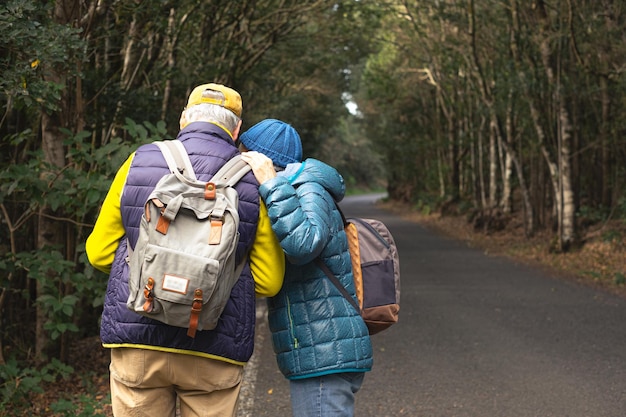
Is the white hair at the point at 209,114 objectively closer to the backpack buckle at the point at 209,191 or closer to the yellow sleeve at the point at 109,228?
the yellow sleeve at the point at 109,228

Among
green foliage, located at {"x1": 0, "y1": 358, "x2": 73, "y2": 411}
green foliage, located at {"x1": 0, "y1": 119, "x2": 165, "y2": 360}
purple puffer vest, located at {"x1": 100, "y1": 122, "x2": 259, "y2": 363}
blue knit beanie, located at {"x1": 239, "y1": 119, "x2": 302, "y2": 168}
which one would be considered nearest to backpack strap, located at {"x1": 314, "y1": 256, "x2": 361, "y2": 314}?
purple puffer vest, located at {"x1": 100, "y1": 122, "x2": 259, "y2": 363}

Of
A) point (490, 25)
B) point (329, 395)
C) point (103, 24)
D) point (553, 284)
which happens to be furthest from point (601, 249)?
point (329, 395)

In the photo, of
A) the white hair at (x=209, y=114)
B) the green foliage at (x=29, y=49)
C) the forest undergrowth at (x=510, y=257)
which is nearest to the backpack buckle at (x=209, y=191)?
the white hair at (x=209, y=114)

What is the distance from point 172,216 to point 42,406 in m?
4.74

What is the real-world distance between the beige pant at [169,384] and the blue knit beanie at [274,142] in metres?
0.81

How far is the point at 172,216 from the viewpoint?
2.63 m

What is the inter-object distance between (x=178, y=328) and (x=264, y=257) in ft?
1.31

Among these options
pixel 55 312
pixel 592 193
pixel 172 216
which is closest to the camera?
pixel 172 216

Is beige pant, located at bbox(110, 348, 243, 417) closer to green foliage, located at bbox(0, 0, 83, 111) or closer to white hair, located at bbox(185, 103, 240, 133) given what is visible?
white hair, located at bbox(185, 103, 240, 133)

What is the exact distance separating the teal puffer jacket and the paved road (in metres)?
2.93

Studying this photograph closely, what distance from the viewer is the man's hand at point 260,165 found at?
2941mm

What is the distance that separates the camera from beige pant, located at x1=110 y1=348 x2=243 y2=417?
2842mm

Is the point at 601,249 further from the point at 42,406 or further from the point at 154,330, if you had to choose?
the point at 154,330

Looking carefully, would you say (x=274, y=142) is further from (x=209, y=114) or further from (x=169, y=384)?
(x=169, y=384)
